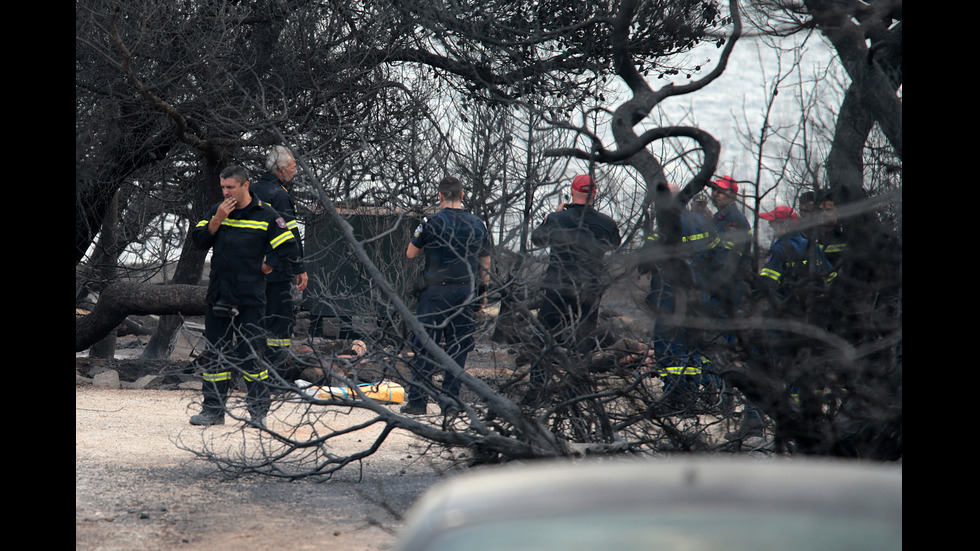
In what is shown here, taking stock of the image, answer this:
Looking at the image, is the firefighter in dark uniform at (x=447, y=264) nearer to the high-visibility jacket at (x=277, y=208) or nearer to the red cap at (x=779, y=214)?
the high-visibility jacket at (x=277, y=208)

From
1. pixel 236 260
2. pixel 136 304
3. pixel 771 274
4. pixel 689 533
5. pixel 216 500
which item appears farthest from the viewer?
pixel 136 304

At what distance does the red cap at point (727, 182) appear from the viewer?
3.84 metres

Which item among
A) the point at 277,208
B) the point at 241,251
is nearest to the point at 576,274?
the point at 241,251

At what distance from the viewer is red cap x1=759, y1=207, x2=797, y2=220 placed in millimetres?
3693

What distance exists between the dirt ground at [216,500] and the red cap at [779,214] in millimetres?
1762

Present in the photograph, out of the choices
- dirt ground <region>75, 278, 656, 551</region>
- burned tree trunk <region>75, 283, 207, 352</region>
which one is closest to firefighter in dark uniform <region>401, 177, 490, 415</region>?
dirt ground <region>75, 278, 656, 551</region>

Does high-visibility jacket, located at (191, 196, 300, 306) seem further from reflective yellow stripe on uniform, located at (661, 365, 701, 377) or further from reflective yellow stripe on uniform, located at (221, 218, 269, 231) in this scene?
reflective yellow stripe on uniform, located at (661, 365, 701, 377)

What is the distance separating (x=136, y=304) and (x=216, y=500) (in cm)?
559

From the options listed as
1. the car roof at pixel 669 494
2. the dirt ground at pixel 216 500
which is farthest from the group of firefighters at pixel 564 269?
the car roof at pixel 669 494

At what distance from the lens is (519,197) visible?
671 centimetres

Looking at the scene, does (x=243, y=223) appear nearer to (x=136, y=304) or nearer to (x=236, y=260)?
(x=236, y=260)

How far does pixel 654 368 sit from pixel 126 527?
104 inches

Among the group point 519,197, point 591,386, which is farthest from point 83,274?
point 591,386

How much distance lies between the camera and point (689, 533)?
1.28 m
